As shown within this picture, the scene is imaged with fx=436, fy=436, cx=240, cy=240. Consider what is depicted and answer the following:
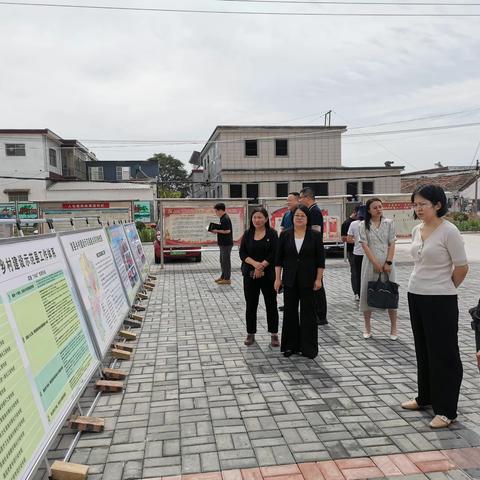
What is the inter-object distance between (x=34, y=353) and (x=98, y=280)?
243 cm

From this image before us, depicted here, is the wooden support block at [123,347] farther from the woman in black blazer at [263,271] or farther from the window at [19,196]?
the window at [19,196]

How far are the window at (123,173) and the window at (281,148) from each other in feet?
64.5

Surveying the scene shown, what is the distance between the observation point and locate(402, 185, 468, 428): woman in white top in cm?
338

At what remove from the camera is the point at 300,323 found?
5113mm

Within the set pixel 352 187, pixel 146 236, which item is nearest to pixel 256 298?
pixel 146 236

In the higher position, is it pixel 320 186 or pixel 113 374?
pixel 320 186

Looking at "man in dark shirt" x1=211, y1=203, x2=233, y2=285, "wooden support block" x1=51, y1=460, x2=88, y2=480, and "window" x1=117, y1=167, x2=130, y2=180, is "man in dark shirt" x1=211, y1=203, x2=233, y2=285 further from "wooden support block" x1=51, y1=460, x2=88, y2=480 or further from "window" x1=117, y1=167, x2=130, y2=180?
"window" x1=117, y1=167, x2=130, y2=180

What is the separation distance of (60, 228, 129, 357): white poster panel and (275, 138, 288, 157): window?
27734 mm

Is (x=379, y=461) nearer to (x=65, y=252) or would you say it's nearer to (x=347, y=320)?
(x=65, y=252)

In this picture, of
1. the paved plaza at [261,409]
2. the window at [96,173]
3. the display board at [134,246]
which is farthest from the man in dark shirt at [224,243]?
the window at [96,173]

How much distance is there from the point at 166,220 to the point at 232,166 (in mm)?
20245

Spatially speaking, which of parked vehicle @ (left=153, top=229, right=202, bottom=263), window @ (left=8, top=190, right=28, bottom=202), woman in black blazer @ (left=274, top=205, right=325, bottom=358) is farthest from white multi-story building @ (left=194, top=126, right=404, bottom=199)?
woman in black blazer @ (left=274, top=205, right=325, bottom=358)

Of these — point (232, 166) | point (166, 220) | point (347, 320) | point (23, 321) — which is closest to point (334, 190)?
point (232, 166)

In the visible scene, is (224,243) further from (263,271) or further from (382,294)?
(382,294)
